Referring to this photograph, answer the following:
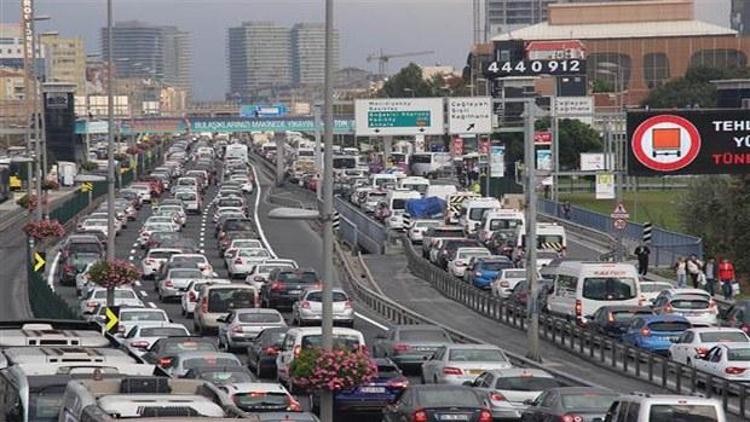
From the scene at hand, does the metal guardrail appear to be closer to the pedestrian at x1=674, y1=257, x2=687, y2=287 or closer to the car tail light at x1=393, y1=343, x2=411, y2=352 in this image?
the car tail light at x1=393, y1=343, x2=411, y2=352

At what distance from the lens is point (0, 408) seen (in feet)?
69.2

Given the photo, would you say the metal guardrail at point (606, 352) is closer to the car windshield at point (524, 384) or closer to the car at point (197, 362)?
the car windshield at point (524, 384)

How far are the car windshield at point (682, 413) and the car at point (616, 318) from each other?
21.7 m

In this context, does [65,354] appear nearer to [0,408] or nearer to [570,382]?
[0,408]

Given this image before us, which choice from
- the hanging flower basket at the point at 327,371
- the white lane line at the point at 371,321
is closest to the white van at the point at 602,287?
the white lane line at the point at 371,321

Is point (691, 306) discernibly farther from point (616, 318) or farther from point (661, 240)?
point (661, 240)

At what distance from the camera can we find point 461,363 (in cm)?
3541

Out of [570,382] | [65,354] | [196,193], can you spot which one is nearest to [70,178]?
[196,193]

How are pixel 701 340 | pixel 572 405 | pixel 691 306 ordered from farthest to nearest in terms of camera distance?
pixel 691 306 < pixel 701 340 < pixel 572 405

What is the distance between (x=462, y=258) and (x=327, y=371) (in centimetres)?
4261

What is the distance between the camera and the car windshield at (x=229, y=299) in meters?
50.0

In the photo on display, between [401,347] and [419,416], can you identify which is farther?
[401,347]

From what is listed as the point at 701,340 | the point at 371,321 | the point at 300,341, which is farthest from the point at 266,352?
the point at 371,321

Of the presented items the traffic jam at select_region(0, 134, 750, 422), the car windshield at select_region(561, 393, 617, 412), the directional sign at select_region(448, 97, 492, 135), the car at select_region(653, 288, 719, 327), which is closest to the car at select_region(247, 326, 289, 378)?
the traffic jam at select_region(0, 134, 750, 422)
